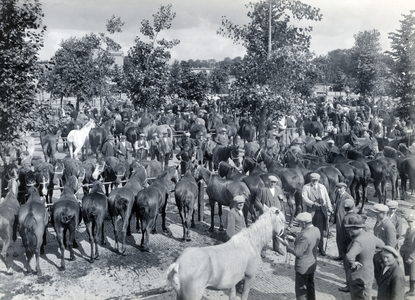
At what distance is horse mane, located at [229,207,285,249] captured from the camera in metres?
6.04

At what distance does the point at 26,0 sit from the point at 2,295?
6.01 m

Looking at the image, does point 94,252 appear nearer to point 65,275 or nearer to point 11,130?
point 65,275

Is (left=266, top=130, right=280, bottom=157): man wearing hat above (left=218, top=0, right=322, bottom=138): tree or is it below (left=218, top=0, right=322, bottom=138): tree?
below

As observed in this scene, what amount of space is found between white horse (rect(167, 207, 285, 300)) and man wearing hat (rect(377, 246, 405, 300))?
1.58m

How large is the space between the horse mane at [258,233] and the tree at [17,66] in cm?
581

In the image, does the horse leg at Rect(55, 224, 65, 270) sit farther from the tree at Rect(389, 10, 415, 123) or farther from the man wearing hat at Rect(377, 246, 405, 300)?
the tree at Rect(389, 10, 415, 123)

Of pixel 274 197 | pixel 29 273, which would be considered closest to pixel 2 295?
pixel 29 273

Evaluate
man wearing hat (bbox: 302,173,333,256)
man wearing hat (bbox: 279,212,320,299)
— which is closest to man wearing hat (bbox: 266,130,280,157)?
man wearing hat (bbox: 302,173,333,256)

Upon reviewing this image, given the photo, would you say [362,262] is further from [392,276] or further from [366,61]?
[366,61]

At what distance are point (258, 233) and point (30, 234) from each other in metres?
4.59

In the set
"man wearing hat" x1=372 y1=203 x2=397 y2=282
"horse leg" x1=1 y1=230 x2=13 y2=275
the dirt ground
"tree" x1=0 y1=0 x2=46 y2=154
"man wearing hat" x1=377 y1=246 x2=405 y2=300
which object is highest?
"tree" x1=0 y1=0 x2=46 y2=154

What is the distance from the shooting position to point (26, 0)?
8.53 metres

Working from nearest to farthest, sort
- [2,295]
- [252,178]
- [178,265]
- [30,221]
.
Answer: [178,265] < [2,295] < [30,221] < [252,178]

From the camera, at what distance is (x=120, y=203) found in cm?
909
